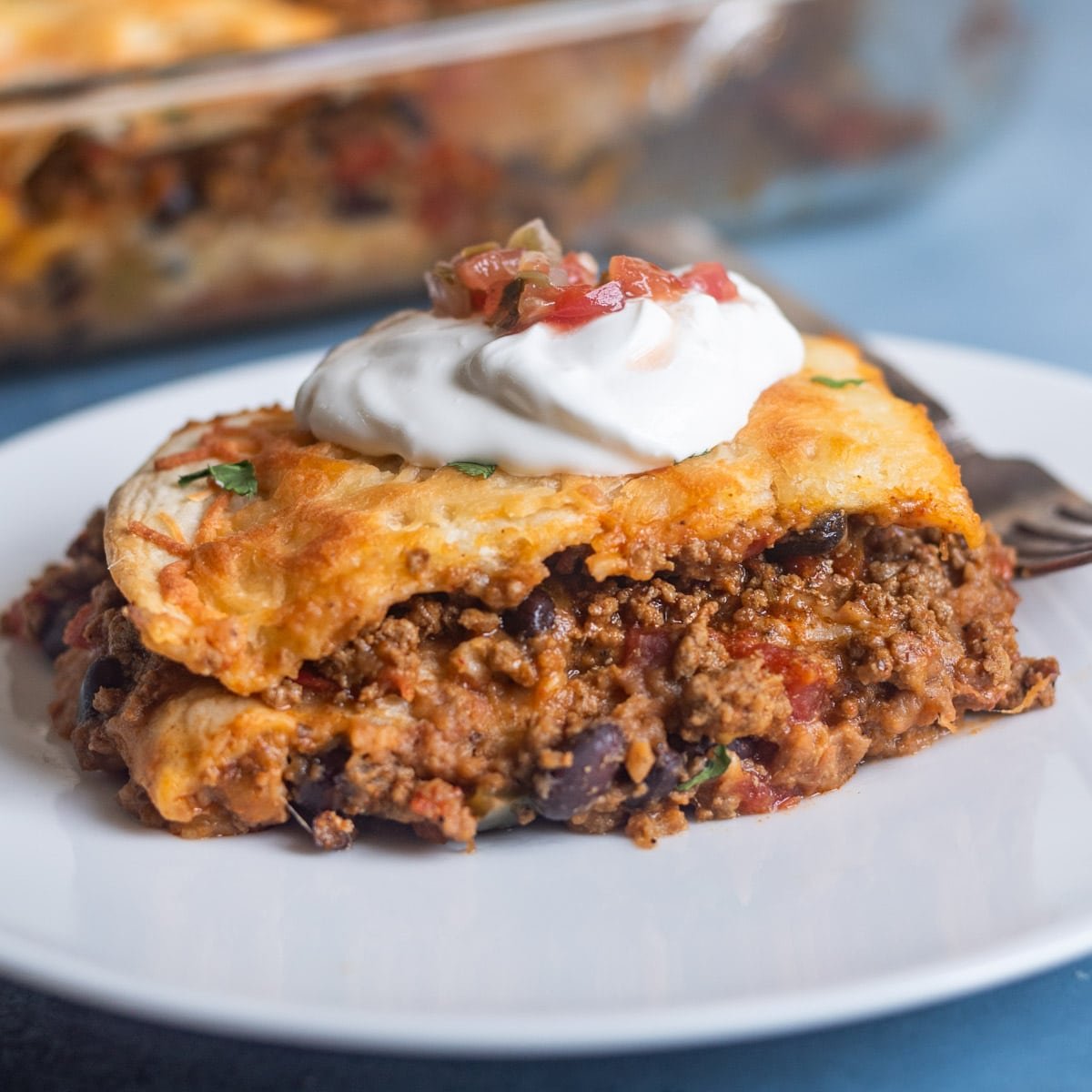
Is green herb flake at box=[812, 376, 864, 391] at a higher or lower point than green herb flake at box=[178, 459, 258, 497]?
higher

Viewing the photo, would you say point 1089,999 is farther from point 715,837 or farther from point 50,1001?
point 50,1001

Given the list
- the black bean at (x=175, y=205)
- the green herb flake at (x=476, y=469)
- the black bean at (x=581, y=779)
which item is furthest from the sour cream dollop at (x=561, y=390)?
the black bean at (x=175, y=205)

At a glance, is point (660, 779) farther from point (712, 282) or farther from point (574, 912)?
point (712, 282)

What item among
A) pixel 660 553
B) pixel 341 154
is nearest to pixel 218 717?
pixel 660 553

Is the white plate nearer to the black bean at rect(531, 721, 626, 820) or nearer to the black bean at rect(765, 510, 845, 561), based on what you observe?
the black bean at rect(531, 721, 626, 820)

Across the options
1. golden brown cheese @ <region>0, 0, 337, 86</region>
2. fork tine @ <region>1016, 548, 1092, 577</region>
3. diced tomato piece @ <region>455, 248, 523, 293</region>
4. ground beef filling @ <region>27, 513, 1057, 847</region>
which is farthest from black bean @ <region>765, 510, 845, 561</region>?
golden brown cheese @ <region>0, 0, 337, 86</region>
